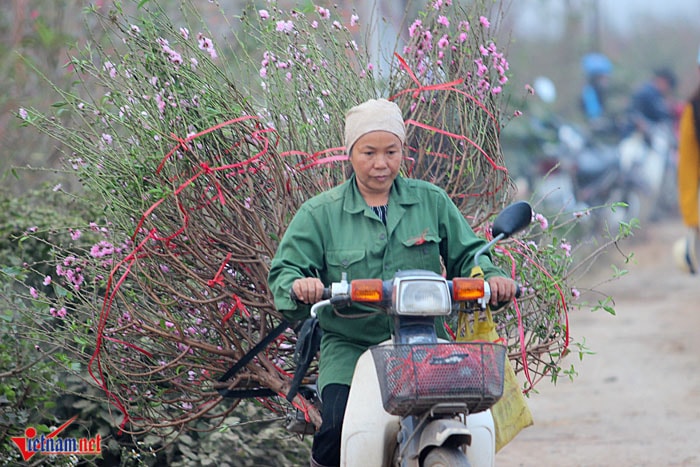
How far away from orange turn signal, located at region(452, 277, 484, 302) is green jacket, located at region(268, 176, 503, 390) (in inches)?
9.1

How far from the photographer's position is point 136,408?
14.7 ft

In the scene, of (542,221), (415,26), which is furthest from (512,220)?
(415,26)

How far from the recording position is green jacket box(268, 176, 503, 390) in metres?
3.61

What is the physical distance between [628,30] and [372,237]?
34.7 m

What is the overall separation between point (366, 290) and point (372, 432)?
0.44 meters

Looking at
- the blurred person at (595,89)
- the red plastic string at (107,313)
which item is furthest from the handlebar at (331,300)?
the blurred person at (595,89)

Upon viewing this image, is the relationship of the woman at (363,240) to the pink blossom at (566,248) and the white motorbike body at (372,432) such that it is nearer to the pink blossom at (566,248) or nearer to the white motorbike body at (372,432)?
the white motorbike body at (372,432)

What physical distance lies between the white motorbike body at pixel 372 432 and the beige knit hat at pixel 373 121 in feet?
2.26

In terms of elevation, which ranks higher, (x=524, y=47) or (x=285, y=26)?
(x=524, y=47)

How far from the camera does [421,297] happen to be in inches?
127

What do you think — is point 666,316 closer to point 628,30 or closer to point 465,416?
point 465,416

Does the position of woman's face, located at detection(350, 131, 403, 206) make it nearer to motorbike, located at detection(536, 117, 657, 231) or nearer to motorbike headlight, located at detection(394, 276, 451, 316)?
motorbike headlight, located at detection(394, 276, 451, 316)

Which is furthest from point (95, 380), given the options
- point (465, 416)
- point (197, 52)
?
point (465, 416)

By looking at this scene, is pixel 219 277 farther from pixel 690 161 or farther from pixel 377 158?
pixel 690 161
